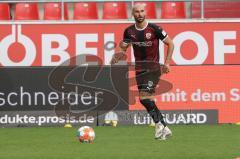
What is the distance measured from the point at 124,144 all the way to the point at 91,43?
603cm

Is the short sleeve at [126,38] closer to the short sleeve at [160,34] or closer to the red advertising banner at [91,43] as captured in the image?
the short sleeve at [160,34]

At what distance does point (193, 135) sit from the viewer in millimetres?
13430

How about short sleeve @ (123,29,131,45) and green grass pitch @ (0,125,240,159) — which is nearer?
green grass pitch @ (0,125,240,159)

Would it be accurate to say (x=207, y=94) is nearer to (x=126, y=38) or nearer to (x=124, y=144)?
(x=126, y=38)

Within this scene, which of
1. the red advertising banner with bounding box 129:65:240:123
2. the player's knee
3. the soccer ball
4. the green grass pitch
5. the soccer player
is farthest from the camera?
the red advertising banner with bounding box 129:65:240:123

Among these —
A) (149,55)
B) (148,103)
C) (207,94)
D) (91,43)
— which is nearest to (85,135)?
(148,103)

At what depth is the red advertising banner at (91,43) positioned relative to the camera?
1712 centimetres

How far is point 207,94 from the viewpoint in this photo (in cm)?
1650

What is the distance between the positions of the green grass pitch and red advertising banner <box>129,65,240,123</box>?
856 millimetres

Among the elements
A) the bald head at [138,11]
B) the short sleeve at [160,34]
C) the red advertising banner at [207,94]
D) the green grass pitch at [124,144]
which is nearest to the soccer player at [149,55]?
the short sleeve at [160,34]

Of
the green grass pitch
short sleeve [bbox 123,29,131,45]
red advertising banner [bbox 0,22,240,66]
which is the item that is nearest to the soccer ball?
the green grass pitch

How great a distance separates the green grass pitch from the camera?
9.80 metres

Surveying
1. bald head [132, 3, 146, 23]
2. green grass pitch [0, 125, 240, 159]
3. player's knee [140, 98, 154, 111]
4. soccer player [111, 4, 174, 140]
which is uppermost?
bald head [132, 3, 146, 23]

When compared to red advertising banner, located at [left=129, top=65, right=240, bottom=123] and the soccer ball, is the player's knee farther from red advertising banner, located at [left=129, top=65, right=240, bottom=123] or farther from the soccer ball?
red advertising banner, located at [left=129, top=65, right=240, bottom=123]
